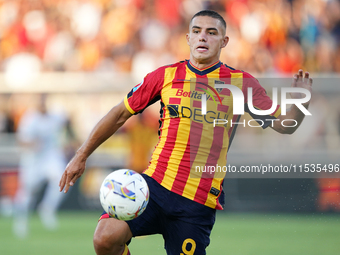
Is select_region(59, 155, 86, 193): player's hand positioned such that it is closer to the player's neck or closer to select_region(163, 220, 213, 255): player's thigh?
select_region(163, 220, 213, 255): player's thigh

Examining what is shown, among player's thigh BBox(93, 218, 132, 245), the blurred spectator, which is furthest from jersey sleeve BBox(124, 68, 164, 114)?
Result: the blurred spectator

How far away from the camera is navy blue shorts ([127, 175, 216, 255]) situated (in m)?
4.18

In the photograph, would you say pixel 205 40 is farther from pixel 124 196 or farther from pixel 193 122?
pixel 124 196

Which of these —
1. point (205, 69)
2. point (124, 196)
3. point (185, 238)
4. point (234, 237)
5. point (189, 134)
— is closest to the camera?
point (124, 196)

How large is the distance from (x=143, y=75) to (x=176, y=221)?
816cm

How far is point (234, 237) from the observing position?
356 inches

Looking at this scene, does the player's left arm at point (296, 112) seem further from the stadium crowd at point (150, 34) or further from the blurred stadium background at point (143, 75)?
the stadium crowd at point (150, 34)

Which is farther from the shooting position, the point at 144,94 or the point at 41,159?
the point at 41,159

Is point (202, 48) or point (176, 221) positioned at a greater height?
point (202, 48)

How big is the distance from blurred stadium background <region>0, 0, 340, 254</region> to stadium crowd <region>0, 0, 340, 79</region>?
26 millimetres

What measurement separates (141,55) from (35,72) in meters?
2.60

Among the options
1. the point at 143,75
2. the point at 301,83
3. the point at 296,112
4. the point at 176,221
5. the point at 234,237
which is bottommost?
the point at 234,237

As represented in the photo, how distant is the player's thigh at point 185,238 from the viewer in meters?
4.17

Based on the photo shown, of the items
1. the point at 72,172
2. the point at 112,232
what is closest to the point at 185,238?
the point at 112,232
